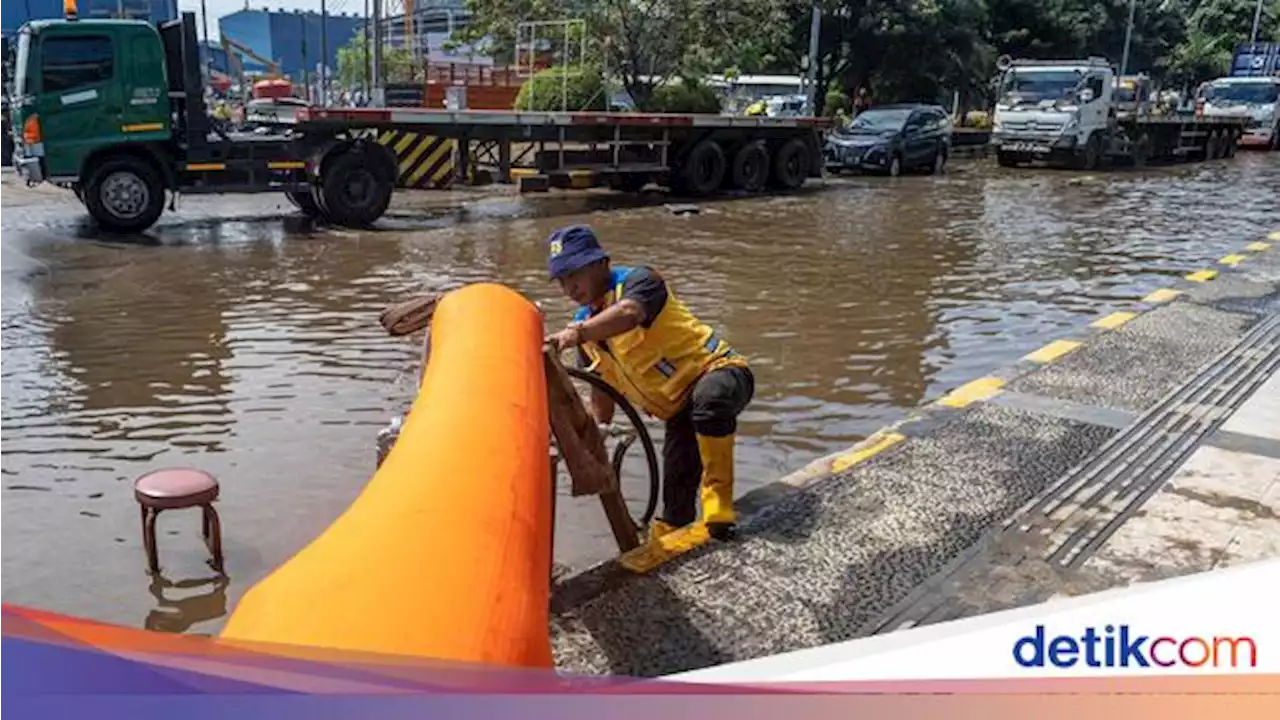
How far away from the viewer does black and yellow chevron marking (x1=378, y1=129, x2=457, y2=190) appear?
13.9 metres

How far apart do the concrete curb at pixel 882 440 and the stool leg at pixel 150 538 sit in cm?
146

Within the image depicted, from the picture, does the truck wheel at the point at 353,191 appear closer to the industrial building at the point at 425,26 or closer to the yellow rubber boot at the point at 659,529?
the yellow rubber boot at the point at 659,529

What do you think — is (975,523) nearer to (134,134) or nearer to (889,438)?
(889,438)

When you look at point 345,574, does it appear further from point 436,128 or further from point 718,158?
point 718,158

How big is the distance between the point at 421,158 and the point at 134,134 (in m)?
3.83

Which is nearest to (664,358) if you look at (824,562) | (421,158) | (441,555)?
(824,562)

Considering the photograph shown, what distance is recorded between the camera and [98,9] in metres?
14.5

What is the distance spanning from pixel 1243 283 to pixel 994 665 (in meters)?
9.64

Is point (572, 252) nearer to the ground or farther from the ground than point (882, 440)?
farther from the ground

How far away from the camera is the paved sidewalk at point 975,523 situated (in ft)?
10.8

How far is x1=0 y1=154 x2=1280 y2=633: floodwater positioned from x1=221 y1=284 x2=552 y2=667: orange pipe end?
5.8 inches

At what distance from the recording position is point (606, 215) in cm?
1512

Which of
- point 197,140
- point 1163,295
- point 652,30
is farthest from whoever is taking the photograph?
point 652,30

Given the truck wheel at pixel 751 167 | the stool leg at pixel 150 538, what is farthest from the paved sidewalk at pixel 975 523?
the truck wheel at pixel 751 167
